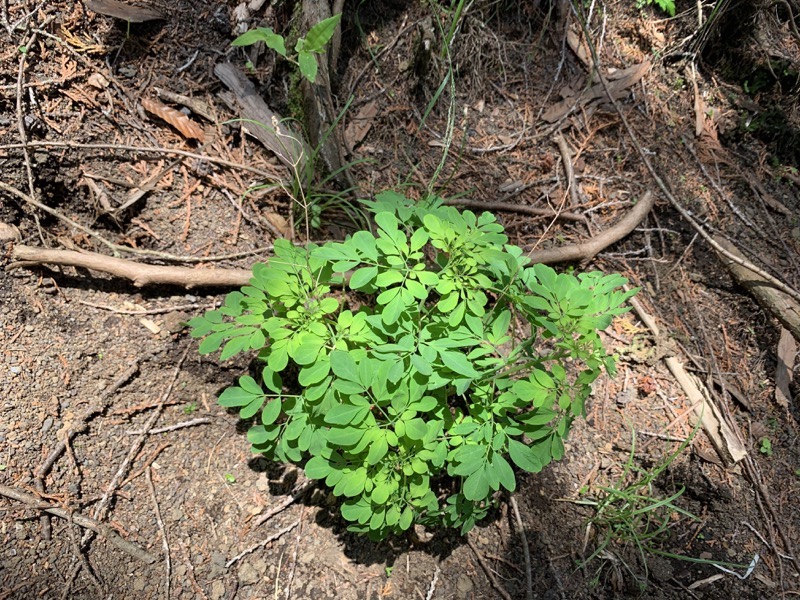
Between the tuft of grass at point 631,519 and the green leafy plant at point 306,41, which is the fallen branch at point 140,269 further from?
the tuft of grass at point 631,519

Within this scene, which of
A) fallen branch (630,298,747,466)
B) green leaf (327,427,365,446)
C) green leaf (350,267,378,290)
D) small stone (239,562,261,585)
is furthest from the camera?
fallen branch (630,298,747,466)

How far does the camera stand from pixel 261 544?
190 cm

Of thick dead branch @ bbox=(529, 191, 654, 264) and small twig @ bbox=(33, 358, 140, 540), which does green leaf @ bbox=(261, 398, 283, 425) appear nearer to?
small twig @ bbox=(33, 358, 140, 540)

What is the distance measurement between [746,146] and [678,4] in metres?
1.06

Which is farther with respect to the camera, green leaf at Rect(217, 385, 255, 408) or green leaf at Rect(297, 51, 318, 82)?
green leaf at Rect(297, 51, 318, 82)

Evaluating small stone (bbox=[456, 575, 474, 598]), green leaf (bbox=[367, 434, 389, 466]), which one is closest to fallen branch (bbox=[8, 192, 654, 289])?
green leaf (bbox=[367, 434, 389, 466])

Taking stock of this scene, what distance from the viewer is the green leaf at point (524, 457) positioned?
63.3 inches

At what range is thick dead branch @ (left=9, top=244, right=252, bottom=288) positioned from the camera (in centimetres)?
195

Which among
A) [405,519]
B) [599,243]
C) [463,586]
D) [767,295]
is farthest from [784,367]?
[405,519]

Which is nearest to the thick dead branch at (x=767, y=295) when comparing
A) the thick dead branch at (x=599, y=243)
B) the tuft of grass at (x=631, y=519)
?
the thick dead branch at (x=599, y=243)

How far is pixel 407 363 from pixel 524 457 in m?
0.50

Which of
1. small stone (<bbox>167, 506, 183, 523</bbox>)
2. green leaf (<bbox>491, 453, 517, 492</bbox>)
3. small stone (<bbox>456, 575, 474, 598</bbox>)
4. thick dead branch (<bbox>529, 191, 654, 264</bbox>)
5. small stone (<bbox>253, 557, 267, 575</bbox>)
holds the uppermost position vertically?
thick dead branch (<bbox>529, 191, 654, 264</bbox>)

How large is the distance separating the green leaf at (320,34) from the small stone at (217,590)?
85.8 inches

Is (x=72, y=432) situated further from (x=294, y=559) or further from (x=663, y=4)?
(x=663, y=4)
